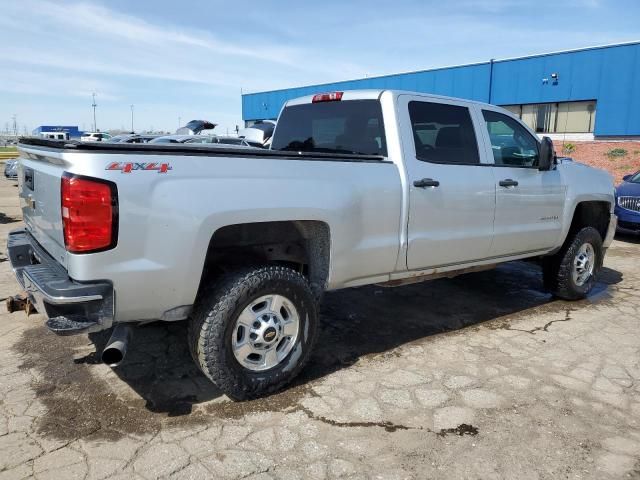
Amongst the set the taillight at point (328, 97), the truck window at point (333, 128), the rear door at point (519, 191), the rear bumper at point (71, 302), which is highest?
the taillight at point (328, 97)

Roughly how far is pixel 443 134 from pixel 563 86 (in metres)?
28.9

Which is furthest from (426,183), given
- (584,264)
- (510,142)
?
(584,264)

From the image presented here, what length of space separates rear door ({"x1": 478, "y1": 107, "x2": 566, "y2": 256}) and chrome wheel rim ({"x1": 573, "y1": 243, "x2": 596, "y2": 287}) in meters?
0.57

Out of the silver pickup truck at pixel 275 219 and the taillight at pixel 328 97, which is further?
the taillight at pixel 328 97

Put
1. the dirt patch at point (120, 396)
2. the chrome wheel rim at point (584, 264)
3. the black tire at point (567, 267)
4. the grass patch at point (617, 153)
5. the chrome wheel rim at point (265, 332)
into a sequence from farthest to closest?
1. the grass patch at point (617, 153)
2. the chrome wheel rim at point (584, 264)
3. the black tire at point (567, 267)
4. the chrome wheel rim at point (265, 332)
5. the dirt patch at point (120, 396)

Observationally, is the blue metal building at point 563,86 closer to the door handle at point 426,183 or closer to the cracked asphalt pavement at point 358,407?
the cracked asphalt pavement at point 358,407

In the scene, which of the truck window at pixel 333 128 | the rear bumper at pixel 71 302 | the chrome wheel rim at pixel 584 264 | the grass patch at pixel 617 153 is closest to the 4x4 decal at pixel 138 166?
the rear bumper at pixel 71 302

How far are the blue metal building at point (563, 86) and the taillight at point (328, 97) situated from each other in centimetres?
2747

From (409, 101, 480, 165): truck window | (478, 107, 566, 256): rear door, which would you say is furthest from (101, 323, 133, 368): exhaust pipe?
(478, 107, 566, 256): rear door

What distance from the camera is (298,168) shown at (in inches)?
133

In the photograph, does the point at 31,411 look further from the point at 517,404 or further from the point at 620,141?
the point at 620,141

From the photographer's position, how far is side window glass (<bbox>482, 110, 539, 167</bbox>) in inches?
190

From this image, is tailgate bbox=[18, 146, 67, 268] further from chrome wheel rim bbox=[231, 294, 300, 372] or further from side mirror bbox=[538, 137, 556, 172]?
side mirror bbox=[538, 137, 556, 172]

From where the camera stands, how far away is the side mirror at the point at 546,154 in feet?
16.1
